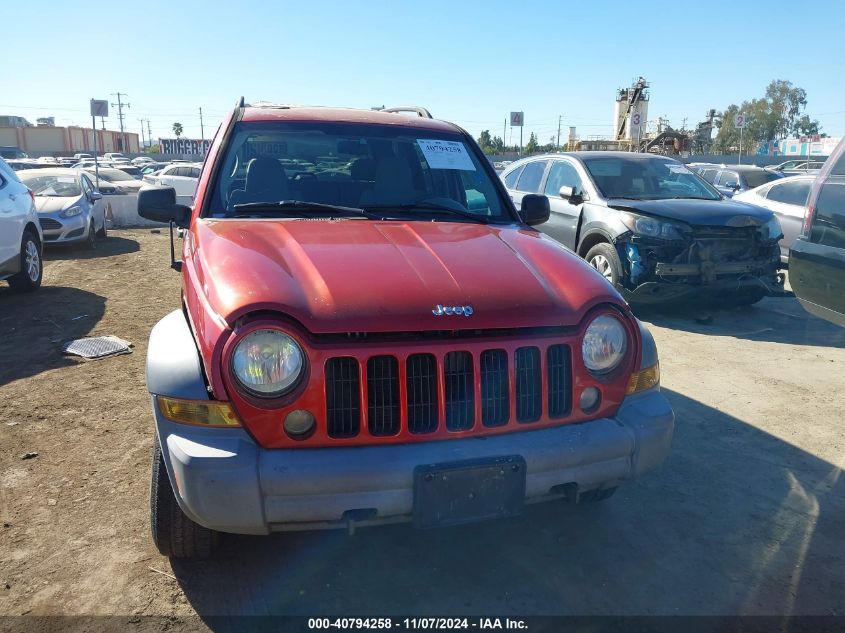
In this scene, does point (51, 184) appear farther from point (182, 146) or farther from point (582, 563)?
point (182, 146)

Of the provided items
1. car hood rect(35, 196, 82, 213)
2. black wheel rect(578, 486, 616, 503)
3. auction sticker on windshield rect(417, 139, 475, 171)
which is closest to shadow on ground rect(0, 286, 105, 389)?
auction sticker on windshield rect(417, 139, 475, 171)

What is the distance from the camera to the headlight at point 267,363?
229 centimetres

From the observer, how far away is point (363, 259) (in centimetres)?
269

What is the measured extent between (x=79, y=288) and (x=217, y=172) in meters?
5.92

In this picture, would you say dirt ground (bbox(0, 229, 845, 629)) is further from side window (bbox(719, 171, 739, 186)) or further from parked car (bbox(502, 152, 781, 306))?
side window (bbox(719, 171, 739, 186))

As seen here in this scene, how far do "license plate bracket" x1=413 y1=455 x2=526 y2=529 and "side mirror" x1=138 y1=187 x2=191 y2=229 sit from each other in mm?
2194

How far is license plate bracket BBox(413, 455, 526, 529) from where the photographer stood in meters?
2.29

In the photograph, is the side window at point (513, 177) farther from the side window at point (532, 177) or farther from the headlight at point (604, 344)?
the headlight at point (604, 344)

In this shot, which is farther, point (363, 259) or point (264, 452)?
point (363, 259)

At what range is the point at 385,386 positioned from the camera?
2.36m

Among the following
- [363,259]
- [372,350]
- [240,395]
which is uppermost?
[363,259]

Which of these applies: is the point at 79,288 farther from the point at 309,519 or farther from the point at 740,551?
the point at 740,551

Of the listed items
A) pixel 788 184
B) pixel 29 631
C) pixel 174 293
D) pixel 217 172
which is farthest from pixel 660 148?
pixel 29 631

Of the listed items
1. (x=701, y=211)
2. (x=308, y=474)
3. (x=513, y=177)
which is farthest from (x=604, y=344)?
(x=513, y=177)
